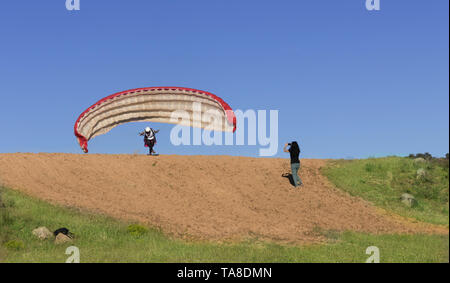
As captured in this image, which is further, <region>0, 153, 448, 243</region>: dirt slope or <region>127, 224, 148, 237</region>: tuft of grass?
A: <region>0, 153, 448, 243</region>: dirt slope

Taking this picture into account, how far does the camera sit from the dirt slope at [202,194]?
76.9 feet

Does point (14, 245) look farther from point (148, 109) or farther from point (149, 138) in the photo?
point (148, 109)

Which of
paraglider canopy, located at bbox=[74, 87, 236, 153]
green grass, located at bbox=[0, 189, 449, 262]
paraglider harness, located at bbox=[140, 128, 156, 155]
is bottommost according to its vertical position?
green grass, located at bbox=[0, 189, 449, 262]

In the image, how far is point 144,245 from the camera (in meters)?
19.5

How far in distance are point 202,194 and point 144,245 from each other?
814 centimetres

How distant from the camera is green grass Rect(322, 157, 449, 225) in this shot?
2848 cm

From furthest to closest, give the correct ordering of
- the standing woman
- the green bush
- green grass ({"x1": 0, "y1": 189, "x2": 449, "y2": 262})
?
the standing woman < the green bush < green grass ({"x1": 0, "y1": 189, "x2": 449, "y2": 262})

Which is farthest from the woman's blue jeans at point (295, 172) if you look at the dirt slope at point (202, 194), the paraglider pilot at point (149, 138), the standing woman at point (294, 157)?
the paraglider pilot at point (149, 138)

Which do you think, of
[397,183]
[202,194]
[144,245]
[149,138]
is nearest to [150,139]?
[149,138]

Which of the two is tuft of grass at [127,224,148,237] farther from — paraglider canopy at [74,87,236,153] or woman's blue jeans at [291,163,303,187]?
paraglider canopy at [74,87,236,153]

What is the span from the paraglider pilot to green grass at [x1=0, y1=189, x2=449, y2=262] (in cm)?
1060

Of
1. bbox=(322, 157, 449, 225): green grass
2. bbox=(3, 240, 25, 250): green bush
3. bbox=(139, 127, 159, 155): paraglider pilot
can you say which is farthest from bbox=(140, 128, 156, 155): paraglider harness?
bbox=(3, 240, 25, 250): green bush
